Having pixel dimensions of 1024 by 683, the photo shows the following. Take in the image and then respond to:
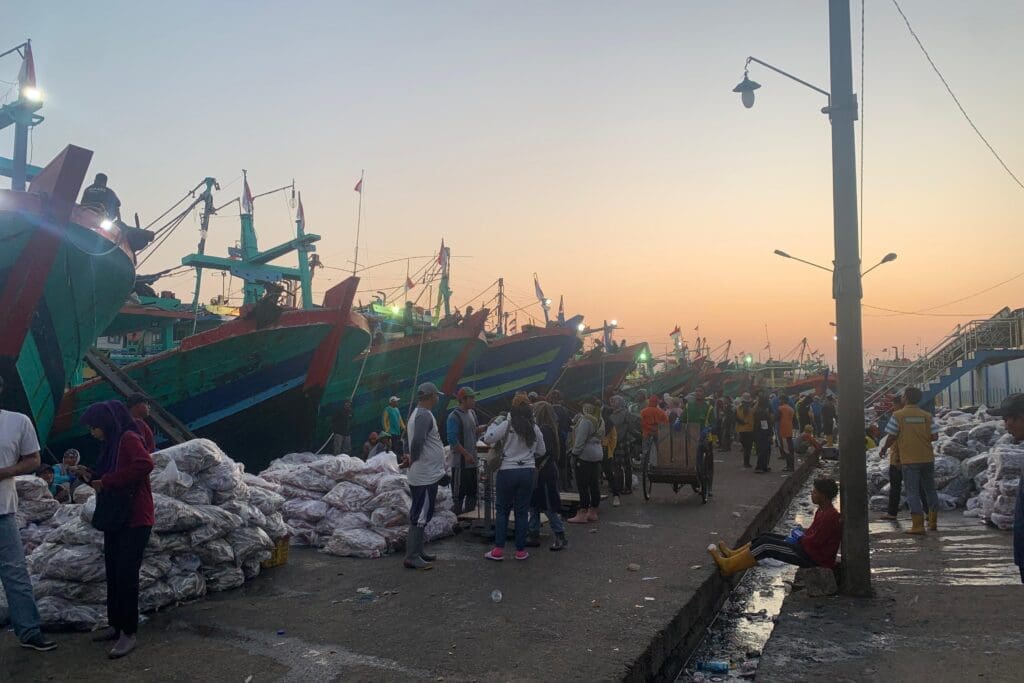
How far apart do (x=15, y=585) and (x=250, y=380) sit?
9.43 meters

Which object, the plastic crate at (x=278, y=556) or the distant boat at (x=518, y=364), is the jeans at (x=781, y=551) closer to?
the plastic crate at (x=278, y=556)

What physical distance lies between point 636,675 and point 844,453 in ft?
8.51

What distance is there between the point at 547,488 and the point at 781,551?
2215 mm

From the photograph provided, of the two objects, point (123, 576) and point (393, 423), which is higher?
point (393, 423)

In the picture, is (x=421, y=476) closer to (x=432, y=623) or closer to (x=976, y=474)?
(x=432, y=623)

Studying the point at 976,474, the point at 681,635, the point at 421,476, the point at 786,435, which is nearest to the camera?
the point at 681,635

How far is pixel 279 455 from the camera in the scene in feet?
46.6

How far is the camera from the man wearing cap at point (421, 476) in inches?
234

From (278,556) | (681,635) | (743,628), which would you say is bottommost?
(743,628)

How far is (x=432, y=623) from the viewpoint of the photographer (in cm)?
449

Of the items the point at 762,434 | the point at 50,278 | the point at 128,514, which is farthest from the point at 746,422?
the point at 128,514

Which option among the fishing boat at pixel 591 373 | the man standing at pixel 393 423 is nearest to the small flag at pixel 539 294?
the fishing boat at pixel 591 373

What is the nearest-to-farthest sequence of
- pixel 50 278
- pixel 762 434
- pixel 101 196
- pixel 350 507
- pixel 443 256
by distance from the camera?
pixel 350 507 < pixel 50 278 < pixel 101 196 < pixel 762 434 < pixel 443 256

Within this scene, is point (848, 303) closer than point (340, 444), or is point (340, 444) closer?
point (848, 303)
